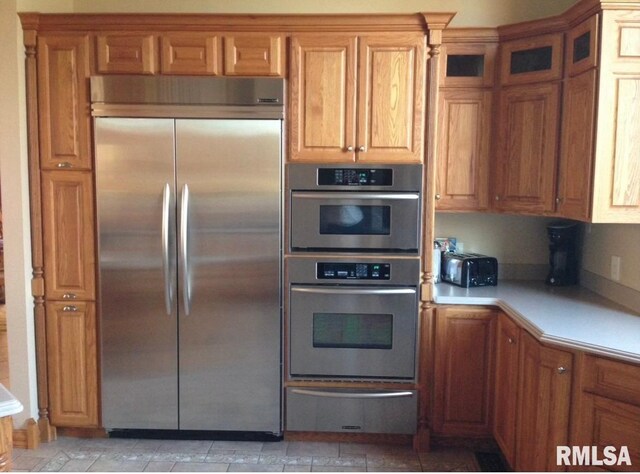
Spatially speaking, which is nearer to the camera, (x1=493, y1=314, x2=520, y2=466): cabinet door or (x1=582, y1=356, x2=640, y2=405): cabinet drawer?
(x1=582, y1=356, x2=640, y2=405): cabinet drawer

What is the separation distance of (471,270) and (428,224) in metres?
0.45

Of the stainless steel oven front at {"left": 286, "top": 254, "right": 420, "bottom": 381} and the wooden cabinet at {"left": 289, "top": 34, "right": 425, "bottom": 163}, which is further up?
the wooden cabinet at {"left": 289, "top": 34, "right": 425, "bottom": 163}

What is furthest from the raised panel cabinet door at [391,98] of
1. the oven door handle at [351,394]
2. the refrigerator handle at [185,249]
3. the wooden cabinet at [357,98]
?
the oven door handle at [351,394]

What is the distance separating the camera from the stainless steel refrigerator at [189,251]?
2.69 metres

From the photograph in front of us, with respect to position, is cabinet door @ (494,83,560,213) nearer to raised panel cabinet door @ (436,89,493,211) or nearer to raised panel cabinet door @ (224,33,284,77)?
raised panel cabinet door @ (436,89,493,211)

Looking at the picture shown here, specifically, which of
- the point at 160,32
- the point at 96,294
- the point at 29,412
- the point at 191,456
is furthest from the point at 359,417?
the point at 160,32

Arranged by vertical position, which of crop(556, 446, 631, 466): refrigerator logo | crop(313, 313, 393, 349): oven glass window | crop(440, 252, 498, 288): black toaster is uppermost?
crop(440, 252, 498, 288): black toaster

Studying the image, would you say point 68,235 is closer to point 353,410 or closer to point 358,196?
point 358,196

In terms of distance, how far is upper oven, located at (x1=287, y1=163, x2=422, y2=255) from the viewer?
271 centimetres

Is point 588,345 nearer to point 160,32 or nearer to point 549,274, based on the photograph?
point 549,274

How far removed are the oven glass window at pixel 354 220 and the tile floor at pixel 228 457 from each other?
1.20 meters

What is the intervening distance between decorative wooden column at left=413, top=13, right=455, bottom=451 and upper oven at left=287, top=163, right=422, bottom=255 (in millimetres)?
57

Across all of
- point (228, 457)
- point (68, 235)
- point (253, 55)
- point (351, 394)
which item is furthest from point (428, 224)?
point (68, 235)

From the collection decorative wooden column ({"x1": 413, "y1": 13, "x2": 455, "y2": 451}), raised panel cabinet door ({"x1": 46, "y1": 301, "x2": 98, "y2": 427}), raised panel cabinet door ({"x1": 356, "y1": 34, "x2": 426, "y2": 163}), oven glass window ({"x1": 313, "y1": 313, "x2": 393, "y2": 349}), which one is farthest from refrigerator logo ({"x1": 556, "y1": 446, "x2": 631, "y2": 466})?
raised panel cabinet door ({"x1": 46, "y1": 301, "x2": 98, "y2": 427})
